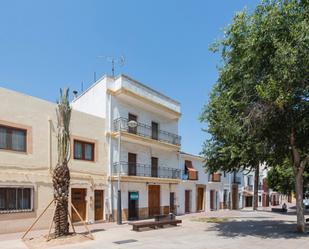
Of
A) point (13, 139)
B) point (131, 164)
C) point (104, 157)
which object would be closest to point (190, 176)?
point (131, 164)

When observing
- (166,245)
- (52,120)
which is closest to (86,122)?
(52,120)

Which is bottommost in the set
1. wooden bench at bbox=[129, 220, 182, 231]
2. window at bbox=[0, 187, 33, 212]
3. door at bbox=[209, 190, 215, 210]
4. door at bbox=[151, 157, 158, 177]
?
door at bbox=[209, 190, 215, 210]

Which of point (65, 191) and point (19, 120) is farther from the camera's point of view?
point (19, 120)

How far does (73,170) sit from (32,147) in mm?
3154

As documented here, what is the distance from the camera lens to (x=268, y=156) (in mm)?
16234

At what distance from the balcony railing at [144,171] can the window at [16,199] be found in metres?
6.47

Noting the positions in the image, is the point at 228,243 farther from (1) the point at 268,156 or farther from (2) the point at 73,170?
(2) the point at 73,170

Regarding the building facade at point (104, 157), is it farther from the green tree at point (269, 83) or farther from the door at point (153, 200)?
the green tree at point (269, 83)

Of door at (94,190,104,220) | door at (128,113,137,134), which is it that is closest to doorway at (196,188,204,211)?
door at (128,113,137,134)

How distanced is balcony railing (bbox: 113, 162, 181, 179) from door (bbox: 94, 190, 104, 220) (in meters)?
1.70

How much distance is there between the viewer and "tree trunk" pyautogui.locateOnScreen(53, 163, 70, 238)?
13.2 m

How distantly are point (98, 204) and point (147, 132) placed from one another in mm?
7184

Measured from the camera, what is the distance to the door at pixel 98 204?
66.8 ft

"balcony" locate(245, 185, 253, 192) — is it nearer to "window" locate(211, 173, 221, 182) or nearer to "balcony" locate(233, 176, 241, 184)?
"balcony" locate(233, 176, 241, 184)
